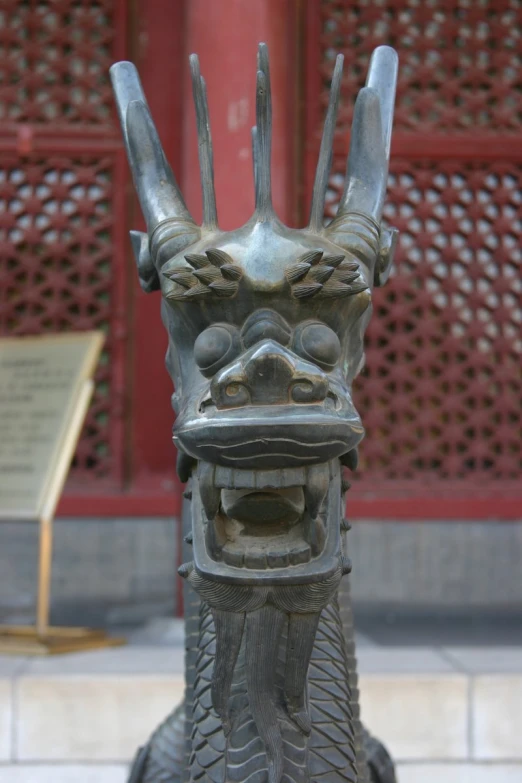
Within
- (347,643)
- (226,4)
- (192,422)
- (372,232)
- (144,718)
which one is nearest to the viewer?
(192,422)

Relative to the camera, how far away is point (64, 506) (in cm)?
318

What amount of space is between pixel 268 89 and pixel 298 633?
520 millimetres

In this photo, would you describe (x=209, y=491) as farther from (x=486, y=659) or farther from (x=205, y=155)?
(x=486, y=659)

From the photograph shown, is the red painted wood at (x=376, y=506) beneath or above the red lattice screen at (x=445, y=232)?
beneath

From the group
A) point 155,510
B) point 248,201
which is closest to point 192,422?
point 248,201

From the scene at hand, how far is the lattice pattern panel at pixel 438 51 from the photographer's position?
3250 mm

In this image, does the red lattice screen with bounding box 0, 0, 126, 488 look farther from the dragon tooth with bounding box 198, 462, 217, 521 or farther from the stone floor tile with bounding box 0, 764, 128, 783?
the dragon tooth with bounding box 198, 462, 217, 521

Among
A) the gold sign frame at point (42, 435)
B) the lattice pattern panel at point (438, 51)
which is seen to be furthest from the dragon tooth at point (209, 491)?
the lattice pattern panel at point (438, 51)

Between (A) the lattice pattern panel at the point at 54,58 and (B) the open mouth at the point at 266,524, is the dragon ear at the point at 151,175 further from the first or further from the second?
(A) the lattice pattern panel at the point at 54,58

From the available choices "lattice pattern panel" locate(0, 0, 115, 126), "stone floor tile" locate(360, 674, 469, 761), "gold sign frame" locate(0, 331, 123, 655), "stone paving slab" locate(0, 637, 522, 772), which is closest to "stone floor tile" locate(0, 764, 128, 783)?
"stone paving slab" locate(0, 637, 522, 772)

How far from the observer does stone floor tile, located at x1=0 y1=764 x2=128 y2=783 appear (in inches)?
82.0

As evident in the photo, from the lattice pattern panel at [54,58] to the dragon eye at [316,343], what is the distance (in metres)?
2.76

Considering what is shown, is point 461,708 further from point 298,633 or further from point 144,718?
point 298,633

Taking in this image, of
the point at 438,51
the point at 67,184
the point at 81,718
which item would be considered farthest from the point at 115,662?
the point at 438,51
